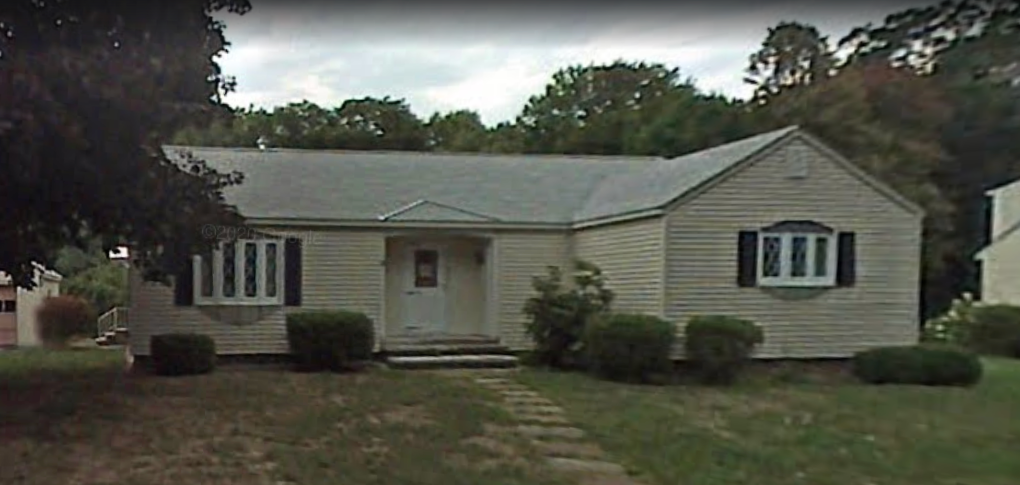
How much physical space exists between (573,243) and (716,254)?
10.9 ft

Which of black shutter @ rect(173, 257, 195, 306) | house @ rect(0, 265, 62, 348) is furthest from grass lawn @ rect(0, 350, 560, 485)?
house @ rect(0, 265, 62, 348)

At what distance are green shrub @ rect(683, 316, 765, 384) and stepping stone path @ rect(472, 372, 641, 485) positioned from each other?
285 centimetres

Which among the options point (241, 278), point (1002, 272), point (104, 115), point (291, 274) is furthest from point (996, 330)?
point (104, 115)

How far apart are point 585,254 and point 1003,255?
1785cm

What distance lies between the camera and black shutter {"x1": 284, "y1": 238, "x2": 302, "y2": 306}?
1655cm

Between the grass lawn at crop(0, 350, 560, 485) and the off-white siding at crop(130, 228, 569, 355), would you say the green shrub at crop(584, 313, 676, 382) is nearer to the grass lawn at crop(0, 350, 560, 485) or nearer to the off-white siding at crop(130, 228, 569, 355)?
the grass lawn at crop(0, 350, 560, 485)

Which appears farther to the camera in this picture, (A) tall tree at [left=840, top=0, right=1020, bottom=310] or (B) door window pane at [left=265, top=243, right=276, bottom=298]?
(A) tall tree at [left=840, top=0, right=1020, bottom=310]

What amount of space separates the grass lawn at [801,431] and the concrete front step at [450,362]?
1674 mm

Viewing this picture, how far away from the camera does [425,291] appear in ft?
59.9

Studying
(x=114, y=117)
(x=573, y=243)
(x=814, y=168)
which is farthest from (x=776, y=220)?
(x=114, y=117)

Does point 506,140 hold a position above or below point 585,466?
above

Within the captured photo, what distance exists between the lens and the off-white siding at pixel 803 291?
15.4m

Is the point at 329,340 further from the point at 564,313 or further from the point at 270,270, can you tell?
the point at 564,313

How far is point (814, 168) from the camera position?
51.9 ft
